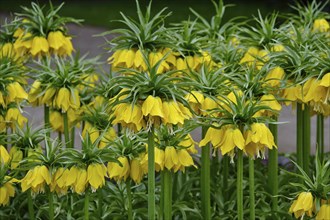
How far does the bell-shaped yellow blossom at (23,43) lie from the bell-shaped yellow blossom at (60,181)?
128cm

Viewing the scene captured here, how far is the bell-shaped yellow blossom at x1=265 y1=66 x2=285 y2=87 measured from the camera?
4.25 m

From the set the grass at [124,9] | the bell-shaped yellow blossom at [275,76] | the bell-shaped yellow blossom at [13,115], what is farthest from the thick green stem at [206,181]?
the grass at [124,9]

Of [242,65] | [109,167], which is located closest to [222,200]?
[242,65]

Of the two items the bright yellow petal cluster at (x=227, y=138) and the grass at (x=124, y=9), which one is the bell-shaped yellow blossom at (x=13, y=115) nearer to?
the bright yellow petal cluster at (x=227, y=138)

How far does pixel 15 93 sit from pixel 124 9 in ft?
38.1

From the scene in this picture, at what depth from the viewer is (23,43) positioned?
16.4ft

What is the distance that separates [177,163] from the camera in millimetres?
3945

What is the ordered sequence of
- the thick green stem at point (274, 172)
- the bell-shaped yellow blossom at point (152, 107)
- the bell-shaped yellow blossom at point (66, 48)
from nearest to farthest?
1. the bell-shaped yellow blossom at point (152, 107)
2. the thick green stem at point (274, 172)
3. the bell-shaped yellow blossom at point (66, 48)

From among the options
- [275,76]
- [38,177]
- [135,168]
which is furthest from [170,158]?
[275,76]

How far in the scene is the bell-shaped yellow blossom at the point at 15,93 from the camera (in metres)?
4.45

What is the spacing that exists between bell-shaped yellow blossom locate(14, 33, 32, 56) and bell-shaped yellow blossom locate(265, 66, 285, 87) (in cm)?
136

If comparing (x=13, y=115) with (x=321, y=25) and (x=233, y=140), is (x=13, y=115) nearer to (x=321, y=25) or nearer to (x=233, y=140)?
(x=233, y=140)

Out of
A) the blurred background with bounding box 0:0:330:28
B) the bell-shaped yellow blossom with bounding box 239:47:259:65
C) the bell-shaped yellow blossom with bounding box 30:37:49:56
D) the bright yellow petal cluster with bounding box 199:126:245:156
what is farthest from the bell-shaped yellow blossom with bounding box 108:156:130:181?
the blurred background with bounding box 0:0:330:28

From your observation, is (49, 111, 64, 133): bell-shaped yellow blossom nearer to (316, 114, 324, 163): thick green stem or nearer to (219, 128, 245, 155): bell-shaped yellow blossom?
(316, 114, 324, 163): thick green stem
